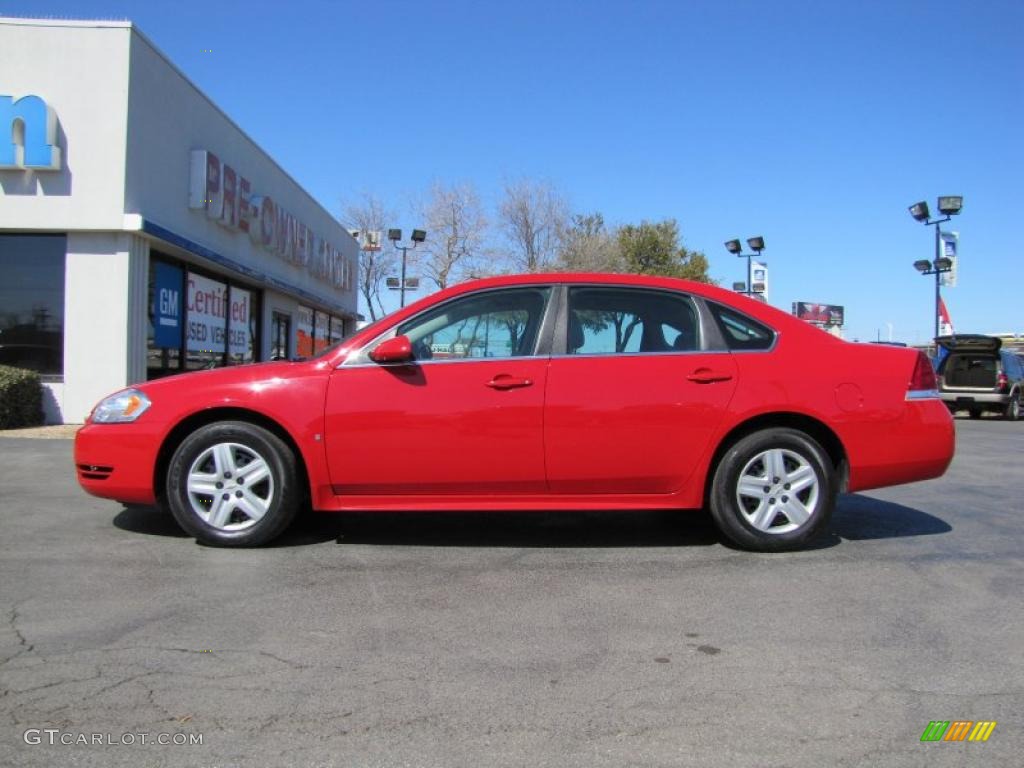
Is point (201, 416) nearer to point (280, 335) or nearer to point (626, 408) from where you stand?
point (626, 408)

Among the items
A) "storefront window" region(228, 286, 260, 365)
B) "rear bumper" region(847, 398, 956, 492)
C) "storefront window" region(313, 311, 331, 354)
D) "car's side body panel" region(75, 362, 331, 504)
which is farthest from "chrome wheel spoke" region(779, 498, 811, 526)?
Result: "storefront window" region(313, 311, 331, 354)

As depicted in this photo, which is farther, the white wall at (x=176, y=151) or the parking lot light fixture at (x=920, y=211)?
the parking lot light fixture at (x=920, y=211)

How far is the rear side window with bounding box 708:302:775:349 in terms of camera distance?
480 centimetres

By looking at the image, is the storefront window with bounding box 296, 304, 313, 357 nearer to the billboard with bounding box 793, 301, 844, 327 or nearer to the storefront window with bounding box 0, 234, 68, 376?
the storefront window with bounding box 0, 234, 68, 376

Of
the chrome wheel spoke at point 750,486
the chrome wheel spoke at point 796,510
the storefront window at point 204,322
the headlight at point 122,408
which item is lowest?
the chrome wheel spoke at point 796,510

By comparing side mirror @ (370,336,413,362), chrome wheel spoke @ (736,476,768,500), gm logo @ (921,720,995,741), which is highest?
side mirror @ (370,336,413,362)

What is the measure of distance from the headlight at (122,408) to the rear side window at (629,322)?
8.45ft

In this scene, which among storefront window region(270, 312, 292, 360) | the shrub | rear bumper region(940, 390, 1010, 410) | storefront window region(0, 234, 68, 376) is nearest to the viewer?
the shrub

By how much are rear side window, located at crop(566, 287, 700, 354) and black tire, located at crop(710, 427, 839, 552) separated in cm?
73

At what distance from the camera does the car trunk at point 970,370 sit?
1878 cm

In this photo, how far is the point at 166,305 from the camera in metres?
13.6

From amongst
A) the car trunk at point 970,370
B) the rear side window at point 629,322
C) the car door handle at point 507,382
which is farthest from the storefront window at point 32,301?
the car trunk at point 970,370

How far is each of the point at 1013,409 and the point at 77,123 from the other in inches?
815

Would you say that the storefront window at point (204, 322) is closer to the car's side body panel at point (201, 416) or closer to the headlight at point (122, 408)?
the headlight at point (122, 408)
